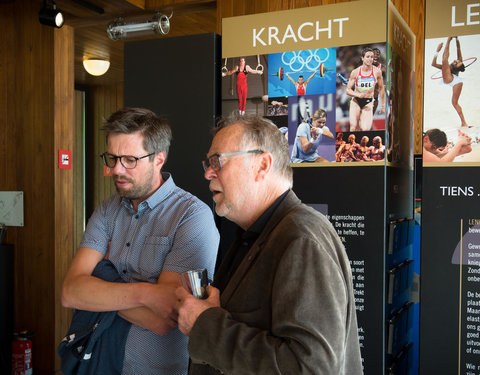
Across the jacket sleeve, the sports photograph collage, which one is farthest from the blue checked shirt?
the sports photograph collage

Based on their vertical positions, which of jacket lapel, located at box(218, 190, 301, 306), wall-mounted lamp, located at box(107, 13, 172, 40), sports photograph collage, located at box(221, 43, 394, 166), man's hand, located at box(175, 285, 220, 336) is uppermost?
wall-mounted lamp, located at box(107, 13, 172, 40)

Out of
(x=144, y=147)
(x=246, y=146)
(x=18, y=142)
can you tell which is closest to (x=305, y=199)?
(x=144, y=147)

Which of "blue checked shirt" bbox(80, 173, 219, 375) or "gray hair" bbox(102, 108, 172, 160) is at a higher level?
"gray hair" bbox(102, 108, 172, 160)

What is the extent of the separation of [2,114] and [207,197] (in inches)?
107

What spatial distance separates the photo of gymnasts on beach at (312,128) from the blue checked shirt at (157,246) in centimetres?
76

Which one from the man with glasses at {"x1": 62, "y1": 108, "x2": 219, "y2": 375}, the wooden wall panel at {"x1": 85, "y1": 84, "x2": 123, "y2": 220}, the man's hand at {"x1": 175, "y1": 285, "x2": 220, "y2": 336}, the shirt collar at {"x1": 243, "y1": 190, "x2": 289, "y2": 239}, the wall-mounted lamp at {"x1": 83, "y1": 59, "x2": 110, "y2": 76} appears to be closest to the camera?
the man's hand at {"x1": 175, "y1": 285, "x2": 220, "y2": 336}

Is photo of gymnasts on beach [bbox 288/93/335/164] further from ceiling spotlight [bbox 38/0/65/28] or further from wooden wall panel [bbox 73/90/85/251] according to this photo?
wooden wall panel [bbox 73/90/85/251]

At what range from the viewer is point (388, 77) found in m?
2.23

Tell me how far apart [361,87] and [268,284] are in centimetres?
138

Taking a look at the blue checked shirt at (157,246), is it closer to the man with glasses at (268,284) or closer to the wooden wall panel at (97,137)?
the man with glasses at (268,284)

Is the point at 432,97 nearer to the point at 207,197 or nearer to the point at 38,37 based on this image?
the point at 207,197

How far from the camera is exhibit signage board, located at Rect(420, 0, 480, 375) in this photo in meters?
2.06

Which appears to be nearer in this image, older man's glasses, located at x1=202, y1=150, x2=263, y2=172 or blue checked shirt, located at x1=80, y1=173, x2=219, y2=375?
older man's glasses, located at x1=202, y1=150, x2=263, y2=172

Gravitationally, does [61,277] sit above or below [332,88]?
below
